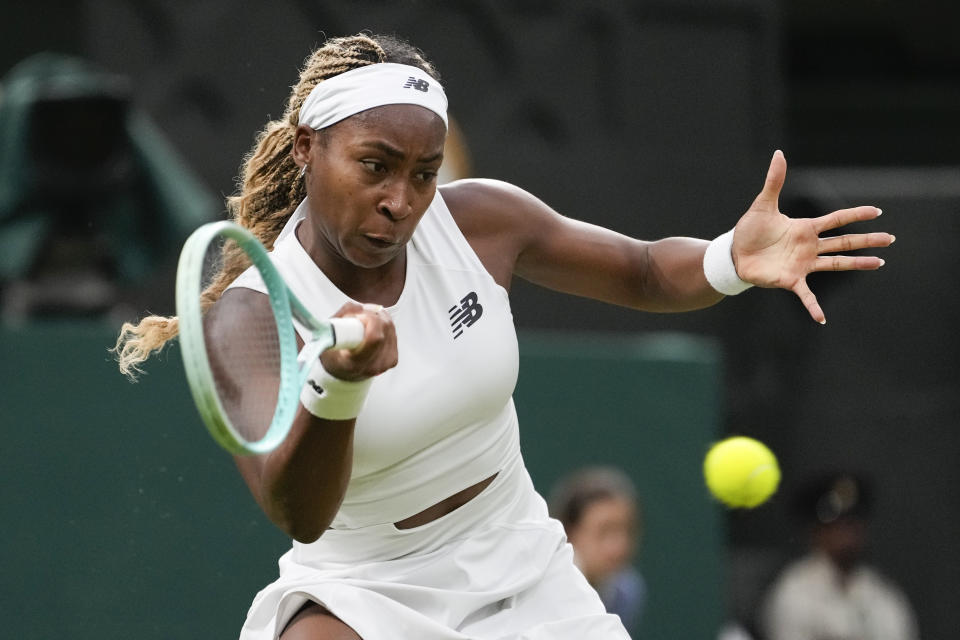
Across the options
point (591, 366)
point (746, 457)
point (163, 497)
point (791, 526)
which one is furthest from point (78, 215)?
point (791, 526)

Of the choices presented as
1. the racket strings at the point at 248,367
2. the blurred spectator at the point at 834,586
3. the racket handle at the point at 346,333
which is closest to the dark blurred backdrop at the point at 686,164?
the blurred spectator at the point at 834,586

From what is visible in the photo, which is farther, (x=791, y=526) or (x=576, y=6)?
(x=791, y=526)

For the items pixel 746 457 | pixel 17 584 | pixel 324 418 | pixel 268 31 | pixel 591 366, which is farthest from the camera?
pixel 268 31

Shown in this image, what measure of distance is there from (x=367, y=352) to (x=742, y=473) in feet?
10.9

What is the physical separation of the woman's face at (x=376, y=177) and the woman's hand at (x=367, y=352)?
340 mm

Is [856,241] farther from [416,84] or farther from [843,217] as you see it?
[416,84]

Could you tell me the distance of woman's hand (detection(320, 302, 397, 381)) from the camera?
2586 mm

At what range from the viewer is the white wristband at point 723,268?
340 centimetres

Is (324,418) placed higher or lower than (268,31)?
lower

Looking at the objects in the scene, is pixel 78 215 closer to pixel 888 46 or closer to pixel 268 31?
pixel 268 31

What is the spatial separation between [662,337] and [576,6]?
5.30 ft

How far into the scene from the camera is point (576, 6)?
744cm

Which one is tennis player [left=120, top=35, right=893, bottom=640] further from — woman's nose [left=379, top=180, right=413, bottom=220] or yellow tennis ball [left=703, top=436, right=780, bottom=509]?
yellow tennis ball [left=703, top=436, right=780, bottom=509]

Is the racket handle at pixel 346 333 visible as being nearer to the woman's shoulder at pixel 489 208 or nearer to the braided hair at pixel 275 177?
the braided hair at pixel 275 177
